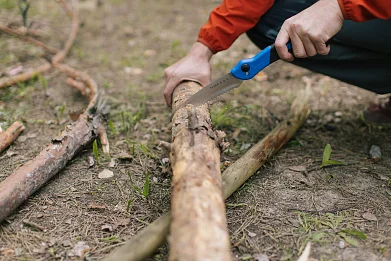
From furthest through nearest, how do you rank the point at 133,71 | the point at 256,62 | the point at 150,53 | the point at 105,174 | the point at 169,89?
the point at 150,53, the point at 133,71, the point at 169,89, the point at 105,174, the point at 256,62

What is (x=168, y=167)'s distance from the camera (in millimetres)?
1942

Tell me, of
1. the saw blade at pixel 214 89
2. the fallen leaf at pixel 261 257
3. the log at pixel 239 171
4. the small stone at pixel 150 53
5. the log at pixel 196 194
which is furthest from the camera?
the small stone at pixel 150 53

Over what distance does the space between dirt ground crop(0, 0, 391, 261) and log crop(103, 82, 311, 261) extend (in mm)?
81

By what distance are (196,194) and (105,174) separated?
0.94 meters

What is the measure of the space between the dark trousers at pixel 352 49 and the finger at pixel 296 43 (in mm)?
475

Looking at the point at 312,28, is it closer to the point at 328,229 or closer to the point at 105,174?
the point at 328,229

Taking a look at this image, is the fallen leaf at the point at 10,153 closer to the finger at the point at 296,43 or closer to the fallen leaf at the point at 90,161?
the fallen leaf at the point at 90,161

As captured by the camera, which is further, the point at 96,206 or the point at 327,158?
the point at 327,158

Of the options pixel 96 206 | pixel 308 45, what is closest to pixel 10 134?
pixel 96 206

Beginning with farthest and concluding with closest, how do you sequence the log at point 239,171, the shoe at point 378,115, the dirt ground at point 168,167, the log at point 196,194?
the shoe at point 378,115 → the dirt ground at point 168,167 → the log at point 239,171 → the log at point 196,194

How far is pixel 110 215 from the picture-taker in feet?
6.61

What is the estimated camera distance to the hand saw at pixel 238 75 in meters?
2.02

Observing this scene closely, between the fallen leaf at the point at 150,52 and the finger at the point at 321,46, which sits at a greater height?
the finger at the point at 321,46

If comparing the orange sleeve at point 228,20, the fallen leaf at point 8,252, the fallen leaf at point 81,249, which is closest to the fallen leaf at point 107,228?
the fallen leaf at point 81,249
